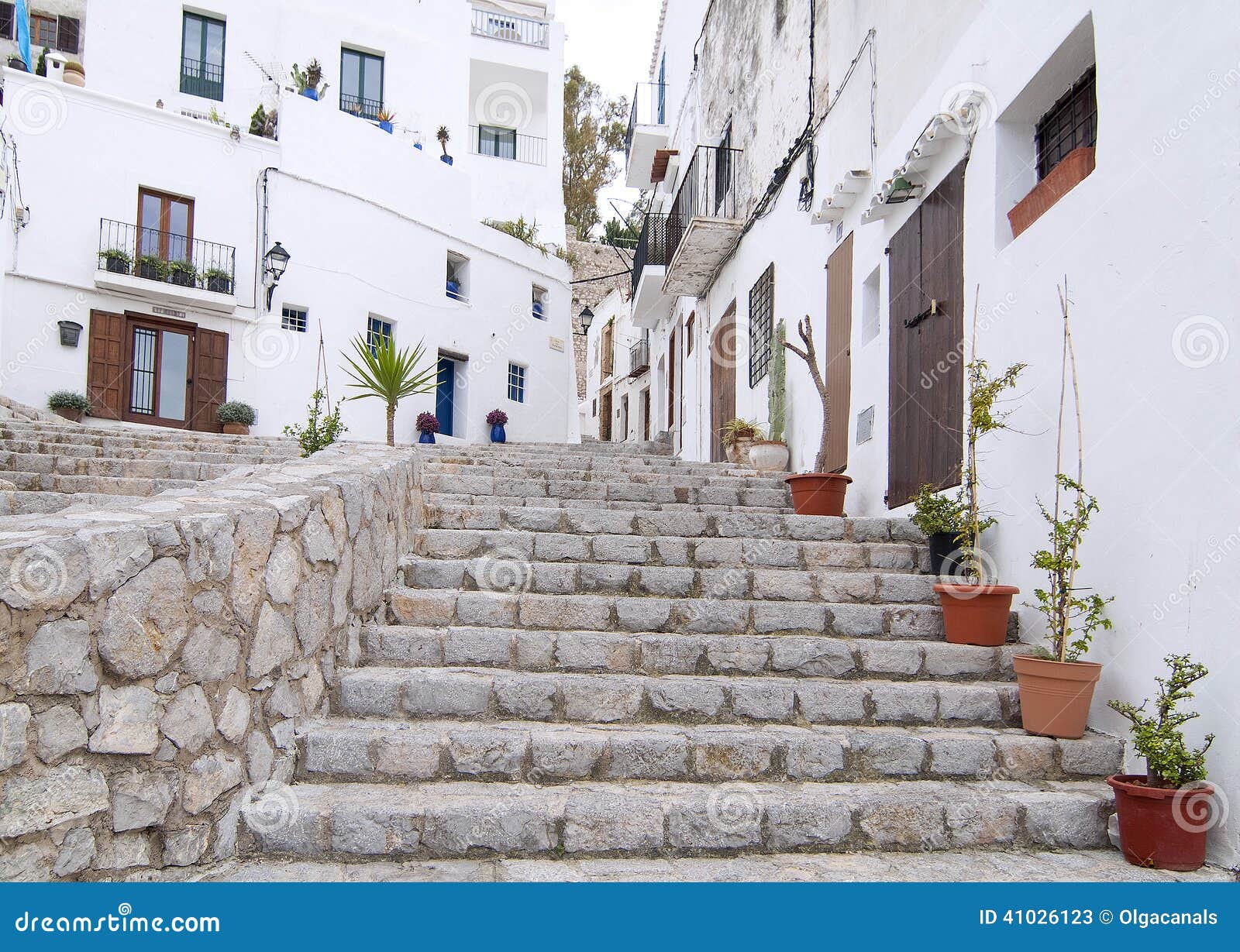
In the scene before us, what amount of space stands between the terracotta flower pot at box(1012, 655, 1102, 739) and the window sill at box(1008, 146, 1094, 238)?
2.22 metres

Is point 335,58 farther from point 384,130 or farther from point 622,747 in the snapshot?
point 622,747

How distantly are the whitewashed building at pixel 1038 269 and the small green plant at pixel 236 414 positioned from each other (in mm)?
7909

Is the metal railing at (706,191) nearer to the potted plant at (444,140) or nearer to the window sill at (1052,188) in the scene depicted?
the potted plant at (444,140)

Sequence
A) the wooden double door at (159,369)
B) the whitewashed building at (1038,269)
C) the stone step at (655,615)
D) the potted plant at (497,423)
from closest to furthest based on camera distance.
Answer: the whitewashed building at (1038,269) < the stone step at (655,615) < the wooden double door at (159,369) < the potted plant at (497,423)

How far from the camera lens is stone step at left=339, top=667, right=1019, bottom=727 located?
158 inches

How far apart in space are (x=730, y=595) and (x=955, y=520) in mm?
1301

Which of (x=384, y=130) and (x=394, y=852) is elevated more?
(x=384, y=130)

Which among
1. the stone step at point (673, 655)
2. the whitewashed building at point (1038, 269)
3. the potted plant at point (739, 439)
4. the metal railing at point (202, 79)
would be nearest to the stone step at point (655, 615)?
the stone step at point (673, 655)

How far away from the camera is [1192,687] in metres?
3.57

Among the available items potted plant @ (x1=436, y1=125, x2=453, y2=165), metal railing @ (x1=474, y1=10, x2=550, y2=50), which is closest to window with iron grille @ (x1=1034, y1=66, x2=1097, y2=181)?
potted plant @ (x1=436, y1=125, x2=453, y2=165)

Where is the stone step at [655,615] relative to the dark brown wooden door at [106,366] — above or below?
below

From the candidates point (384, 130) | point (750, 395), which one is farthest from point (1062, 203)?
point (384, 130)

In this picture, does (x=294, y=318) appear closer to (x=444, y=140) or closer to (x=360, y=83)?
(x=444, y=140)

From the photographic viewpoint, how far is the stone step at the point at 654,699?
4.00m
